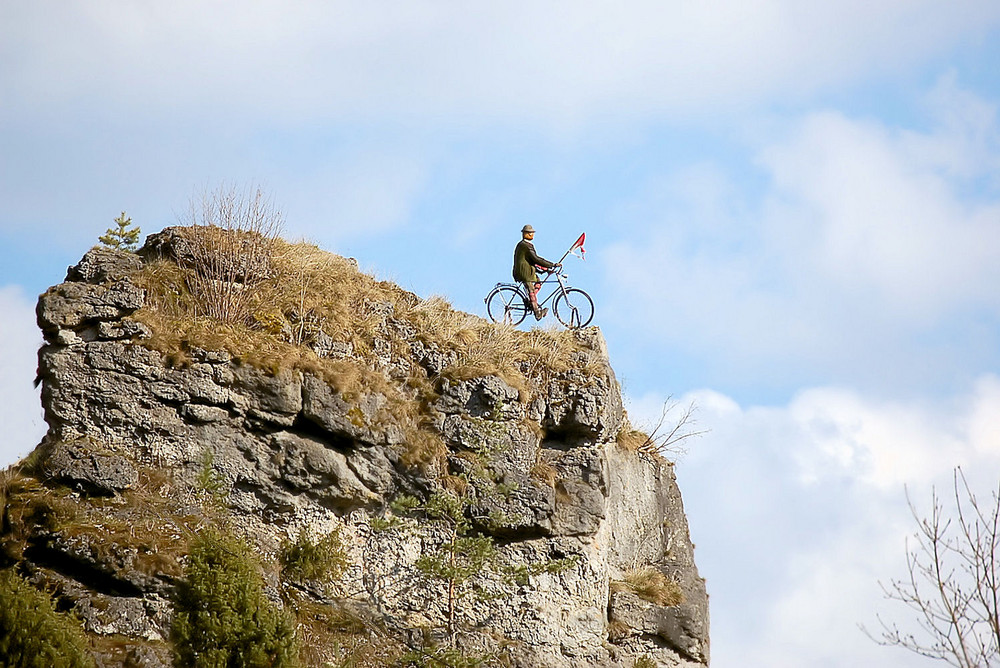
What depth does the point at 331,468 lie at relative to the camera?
822 inches

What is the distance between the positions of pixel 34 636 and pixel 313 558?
226 inches

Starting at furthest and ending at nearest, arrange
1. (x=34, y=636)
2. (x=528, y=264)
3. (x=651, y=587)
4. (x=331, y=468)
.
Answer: (x=528, y=264), (x=651, y=587), (x=331, y=468), (x=34, y=636)

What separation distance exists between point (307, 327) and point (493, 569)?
5.56m

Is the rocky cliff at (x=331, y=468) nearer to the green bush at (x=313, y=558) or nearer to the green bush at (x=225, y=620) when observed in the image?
the green bush at (x=313, y=558)

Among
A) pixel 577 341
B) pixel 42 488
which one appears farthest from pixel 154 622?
pixel 577 341

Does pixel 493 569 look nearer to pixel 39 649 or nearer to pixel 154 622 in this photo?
pixel 154 622

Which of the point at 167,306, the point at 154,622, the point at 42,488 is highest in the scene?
the point at 167,306

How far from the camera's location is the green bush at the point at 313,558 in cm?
2014

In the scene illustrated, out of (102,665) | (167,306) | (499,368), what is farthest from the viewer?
(499,368)

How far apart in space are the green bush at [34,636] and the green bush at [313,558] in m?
4.78

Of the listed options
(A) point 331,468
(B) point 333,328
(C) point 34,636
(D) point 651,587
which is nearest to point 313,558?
(A) point 331,468

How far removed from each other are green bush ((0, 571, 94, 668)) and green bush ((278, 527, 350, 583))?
4785 millimetres

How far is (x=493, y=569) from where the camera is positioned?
2144cm

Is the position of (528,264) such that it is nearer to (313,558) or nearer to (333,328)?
(333,328)
